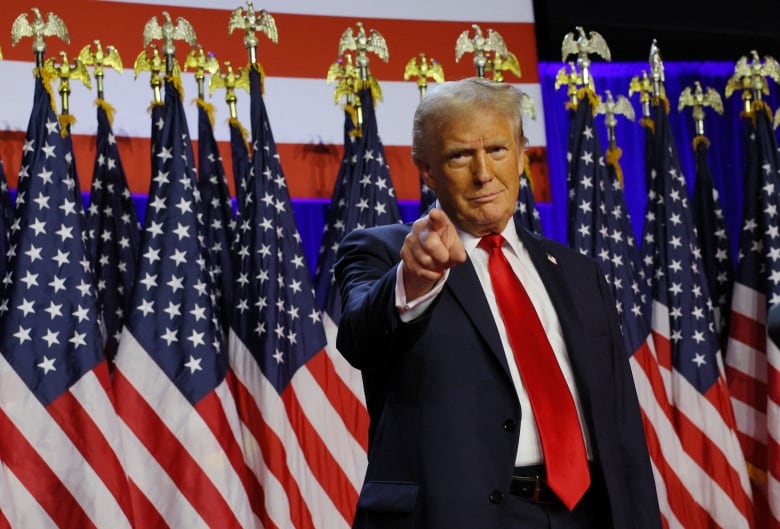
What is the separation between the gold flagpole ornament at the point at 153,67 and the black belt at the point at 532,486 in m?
3.08

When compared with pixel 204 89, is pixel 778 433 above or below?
below

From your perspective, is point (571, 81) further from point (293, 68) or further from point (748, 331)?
point (748, 331)

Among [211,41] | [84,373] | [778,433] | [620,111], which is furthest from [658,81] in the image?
[84,373]

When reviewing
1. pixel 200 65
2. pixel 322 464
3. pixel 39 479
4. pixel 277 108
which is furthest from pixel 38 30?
pixel 322 464

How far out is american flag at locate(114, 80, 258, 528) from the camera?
4121 mm

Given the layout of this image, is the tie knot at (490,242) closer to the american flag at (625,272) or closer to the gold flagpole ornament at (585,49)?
the american flag at (625,272)

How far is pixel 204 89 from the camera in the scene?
197 inches

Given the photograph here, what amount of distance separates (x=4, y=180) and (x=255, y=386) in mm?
1228

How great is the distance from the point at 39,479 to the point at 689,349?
2.77m

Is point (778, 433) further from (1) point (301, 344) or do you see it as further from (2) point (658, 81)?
(1) point (301, 344)

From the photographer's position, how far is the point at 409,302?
1729 mm

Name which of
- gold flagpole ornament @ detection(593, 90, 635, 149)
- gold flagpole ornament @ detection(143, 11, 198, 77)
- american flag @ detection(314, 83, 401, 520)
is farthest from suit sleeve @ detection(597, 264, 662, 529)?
gold flagpole ornament @ detection(593, 90, 635, 149)

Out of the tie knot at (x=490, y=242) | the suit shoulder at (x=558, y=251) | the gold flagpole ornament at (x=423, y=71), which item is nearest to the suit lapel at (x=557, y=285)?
the suit shoulder at (x=558, y=251)

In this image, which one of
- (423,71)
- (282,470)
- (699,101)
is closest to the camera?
(282,470)
